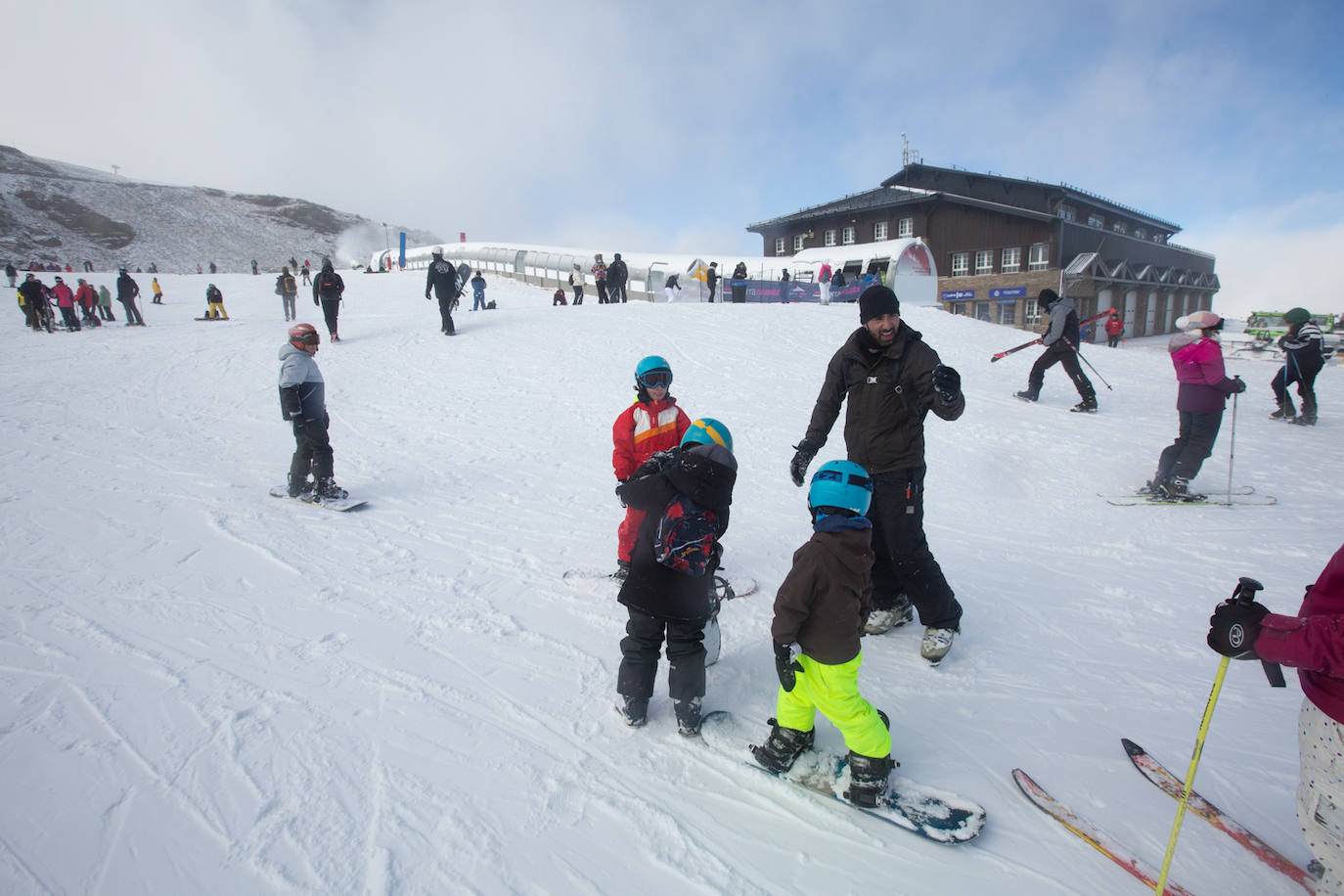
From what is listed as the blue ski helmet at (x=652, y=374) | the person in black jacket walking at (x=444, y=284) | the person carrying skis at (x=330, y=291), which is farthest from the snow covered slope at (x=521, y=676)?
the person in black jacket walking at (x=444, y=284)

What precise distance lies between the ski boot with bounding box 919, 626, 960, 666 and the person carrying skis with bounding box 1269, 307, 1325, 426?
8.94m

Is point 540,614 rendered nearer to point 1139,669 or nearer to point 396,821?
point 396,821

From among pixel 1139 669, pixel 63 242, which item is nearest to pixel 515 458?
pixel 1139 669

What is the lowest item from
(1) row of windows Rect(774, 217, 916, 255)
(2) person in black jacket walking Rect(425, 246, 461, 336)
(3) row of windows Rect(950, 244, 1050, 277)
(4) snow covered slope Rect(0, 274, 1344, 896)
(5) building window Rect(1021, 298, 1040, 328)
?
(4) snow covered slope Rect(0, 274, 1344, 896)

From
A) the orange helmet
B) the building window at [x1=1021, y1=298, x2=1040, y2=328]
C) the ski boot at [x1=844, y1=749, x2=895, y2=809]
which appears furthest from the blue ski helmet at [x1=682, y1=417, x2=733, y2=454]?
the building window at [x1=1021, y1=298, x2=1040, y2=328]

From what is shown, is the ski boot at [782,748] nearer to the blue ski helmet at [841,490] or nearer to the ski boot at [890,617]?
Result: the blue ski helmet at [841,490]

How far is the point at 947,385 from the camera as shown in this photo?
9.59 ft

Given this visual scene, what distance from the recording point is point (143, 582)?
12.8ft

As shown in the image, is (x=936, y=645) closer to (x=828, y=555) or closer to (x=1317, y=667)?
(x=828, y=555)

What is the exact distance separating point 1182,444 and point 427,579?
704 centimetres

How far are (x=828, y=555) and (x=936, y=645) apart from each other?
1432mm

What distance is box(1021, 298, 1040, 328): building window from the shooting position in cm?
2995

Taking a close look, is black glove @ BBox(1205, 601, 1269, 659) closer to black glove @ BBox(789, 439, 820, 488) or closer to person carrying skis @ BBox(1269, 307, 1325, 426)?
black glove @ BBox(789, 439, 820, 488)

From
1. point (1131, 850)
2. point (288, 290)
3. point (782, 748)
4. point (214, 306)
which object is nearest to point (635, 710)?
point (782, 748)
